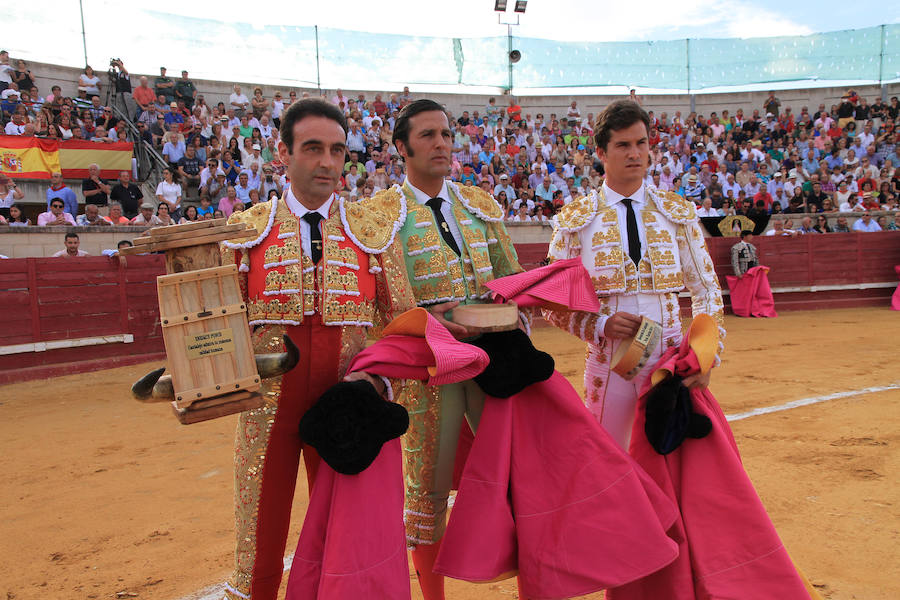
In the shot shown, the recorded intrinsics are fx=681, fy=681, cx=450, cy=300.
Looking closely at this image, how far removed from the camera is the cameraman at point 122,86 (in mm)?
11148

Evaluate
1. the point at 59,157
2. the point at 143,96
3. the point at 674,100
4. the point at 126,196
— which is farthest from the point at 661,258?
the point at 674,100

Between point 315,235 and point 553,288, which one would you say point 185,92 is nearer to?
point 315,235

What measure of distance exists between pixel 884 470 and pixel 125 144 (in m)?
9.70

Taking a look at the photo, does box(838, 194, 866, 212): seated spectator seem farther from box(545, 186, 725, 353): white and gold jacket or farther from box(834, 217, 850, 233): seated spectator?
box(545, 186, 725, 353): white and gold jacket

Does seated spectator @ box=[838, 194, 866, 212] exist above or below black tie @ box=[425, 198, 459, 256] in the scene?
below

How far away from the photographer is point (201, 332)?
1413 millimetres

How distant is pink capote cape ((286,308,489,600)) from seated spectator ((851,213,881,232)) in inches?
496

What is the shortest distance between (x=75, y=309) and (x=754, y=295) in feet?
29.3

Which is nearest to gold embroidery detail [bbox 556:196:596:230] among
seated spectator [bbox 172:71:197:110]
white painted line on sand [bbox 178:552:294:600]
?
white painted line on sand [bbox 178:552:294:600]

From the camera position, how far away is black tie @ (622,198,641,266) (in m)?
2.21

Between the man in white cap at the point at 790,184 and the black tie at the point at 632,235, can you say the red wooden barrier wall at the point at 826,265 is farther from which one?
the black tie at the point at 632,235

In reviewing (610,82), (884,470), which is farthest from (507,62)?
(884,470)

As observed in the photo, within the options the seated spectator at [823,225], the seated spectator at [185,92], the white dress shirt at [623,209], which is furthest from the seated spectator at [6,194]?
the seated spectator at [823,225]

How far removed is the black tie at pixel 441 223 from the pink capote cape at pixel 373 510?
477 millimetres
